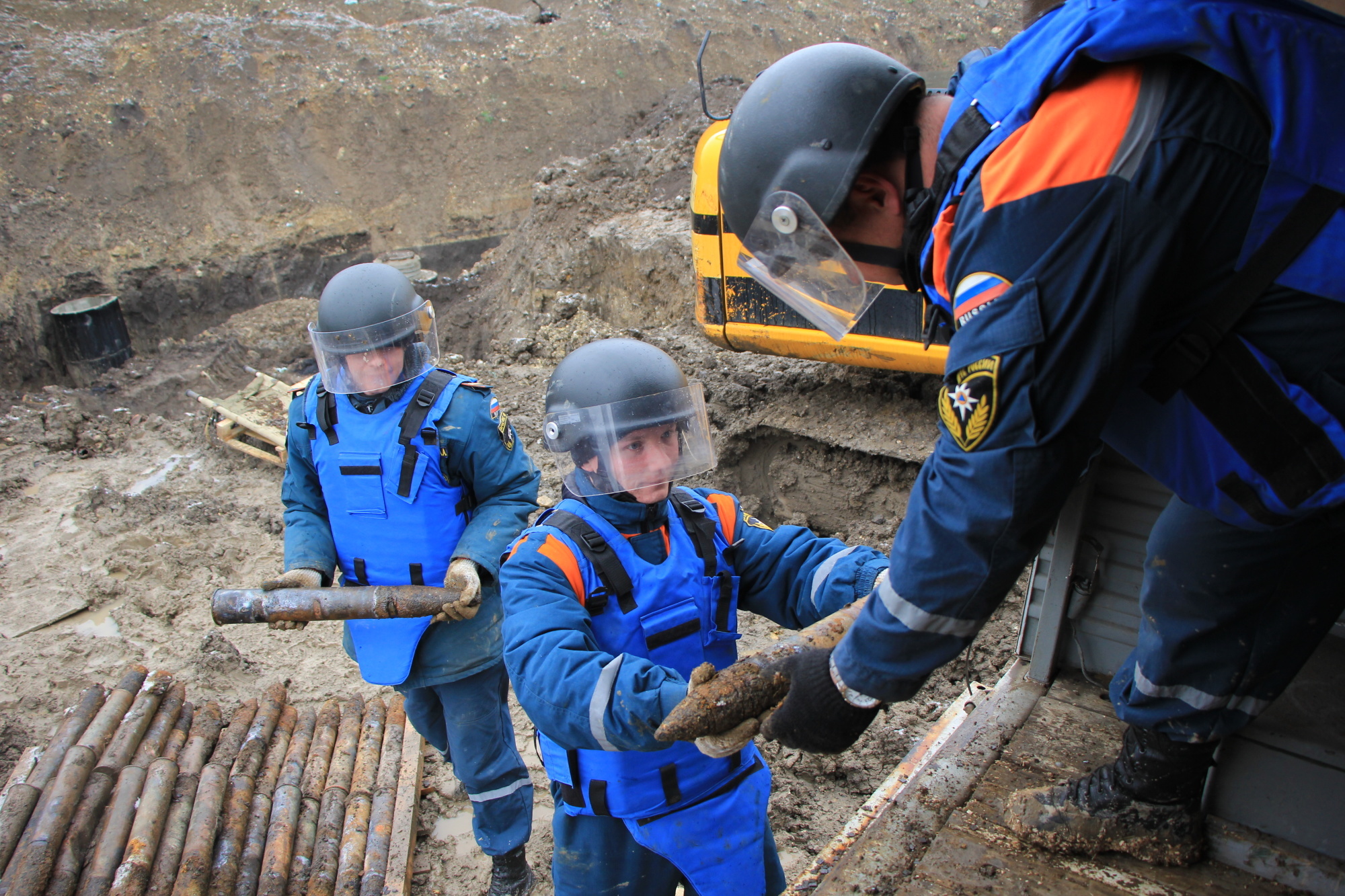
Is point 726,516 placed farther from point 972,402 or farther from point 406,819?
point 406,819

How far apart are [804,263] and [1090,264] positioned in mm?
681

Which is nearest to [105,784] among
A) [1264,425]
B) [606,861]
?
[606,861]

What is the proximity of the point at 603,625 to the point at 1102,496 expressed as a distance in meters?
1.57

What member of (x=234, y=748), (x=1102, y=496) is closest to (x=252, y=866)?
(x=234, y=748)

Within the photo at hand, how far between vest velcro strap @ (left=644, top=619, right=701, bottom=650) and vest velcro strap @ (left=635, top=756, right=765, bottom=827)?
441mm

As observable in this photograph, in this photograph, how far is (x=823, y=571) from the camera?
2400mm

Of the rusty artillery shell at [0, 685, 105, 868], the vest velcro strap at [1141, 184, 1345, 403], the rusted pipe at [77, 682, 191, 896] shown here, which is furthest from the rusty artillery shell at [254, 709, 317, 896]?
the vest velcro strap at [1141, 184, 1345, 403]

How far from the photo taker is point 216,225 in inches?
476

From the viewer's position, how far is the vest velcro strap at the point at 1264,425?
1.40 metres

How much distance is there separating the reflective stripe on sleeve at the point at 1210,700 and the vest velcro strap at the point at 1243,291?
2.92 feet

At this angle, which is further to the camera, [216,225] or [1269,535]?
[216,225]

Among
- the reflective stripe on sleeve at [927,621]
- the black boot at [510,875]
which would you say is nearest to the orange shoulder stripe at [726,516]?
the reflective stripe on sleeve at [927,621]

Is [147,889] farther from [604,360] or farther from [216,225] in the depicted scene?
[216,225]

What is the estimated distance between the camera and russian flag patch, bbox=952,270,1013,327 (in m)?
1.38
